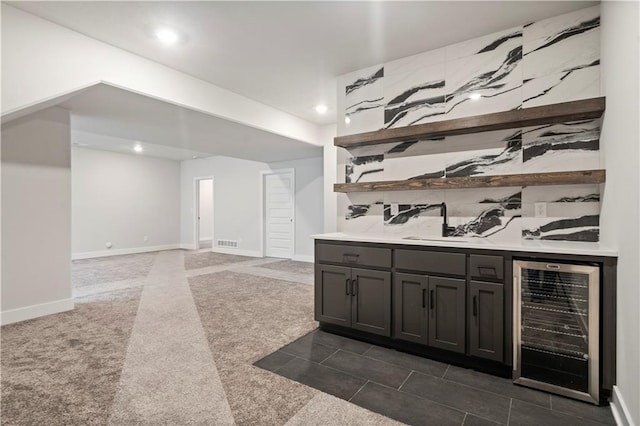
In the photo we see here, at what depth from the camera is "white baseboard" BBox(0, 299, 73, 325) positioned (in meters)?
3.31

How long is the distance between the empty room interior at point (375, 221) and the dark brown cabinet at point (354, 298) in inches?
0.7

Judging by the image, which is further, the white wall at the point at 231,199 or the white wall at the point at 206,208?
the white wall at the point at 206,208

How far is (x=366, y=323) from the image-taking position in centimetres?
281

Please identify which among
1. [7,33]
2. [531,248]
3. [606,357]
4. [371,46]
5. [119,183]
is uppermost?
[371,46]

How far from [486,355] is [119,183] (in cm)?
917

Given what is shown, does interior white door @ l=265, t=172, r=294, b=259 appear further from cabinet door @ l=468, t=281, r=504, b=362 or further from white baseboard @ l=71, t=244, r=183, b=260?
cabinet door @ l=468, t=281, r=504, b=362

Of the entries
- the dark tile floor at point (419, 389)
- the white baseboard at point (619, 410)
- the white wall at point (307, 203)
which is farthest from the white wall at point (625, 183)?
the white wall at point (307, 203)

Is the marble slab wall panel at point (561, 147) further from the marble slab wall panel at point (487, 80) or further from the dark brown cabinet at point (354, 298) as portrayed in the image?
the dark brown cabinet at point (354, 298)

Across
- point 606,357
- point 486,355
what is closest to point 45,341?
point 486,355

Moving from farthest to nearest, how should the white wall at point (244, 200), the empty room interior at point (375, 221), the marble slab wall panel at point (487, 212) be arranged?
1. the white wall at point (244, 200)
2. the marble slab wall panel at point (487, 212)
3. the empty room interior at point (375, 221)

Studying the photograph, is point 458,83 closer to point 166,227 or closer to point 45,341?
point 45,341

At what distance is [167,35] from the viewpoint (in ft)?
9.36

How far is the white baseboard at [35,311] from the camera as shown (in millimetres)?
3309

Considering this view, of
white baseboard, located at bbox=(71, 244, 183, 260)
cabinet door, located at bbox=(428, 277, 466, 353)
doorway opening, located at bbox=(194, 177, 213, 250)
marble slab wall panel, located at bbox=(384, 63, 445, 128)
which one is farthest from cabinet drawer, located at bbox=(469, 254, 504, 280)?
doorway opening, located at bbox=(194, 177, 213, 250)
